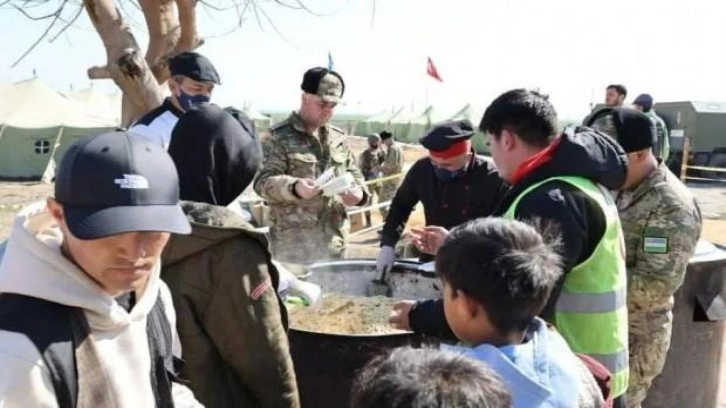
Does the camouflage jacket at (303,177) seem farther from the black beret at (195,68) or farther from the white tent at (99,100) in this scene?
the white tent at (99,100)

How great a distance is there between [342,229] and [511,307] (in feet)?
10.3

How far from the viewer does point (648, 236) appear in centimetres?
320

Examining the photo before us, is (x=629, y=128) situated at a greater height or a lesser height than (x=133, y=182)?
lesser

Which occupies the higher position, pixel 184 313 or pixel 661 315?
pixel 184 313

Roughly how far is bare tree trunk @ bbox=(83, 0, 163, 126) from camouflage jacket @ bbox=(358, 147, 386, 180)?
9839 mm

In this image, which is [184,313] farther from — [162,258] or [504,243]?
[504,243]

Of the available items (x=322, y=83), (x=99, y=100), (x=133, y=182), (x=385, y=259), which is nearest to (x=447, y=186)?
(x=385, y=259)

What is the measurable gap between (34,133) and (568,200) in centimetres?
2373

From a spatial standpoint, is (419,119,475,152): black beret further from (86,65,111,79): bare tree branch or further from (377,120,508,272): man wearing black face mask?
(86,65,111,79): bare tree branch

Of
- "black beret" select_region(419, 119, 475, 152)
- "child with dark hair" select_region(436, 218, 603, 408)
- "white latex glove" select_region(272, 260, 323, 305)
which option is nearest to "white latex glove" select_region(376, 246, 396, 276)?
"black beret" select_region(419, 119, 475, 152)

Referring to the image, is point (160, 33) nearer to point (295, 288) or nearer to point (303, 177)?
point (303, 177)

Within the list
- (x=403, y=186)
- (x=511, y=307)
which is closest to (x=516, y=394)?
(x=511, y=307)

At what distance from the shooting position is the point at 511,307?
5.42ft

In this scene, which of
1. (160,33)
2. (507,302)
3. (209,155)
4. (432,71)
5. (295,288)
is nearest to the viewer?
(507,302)
